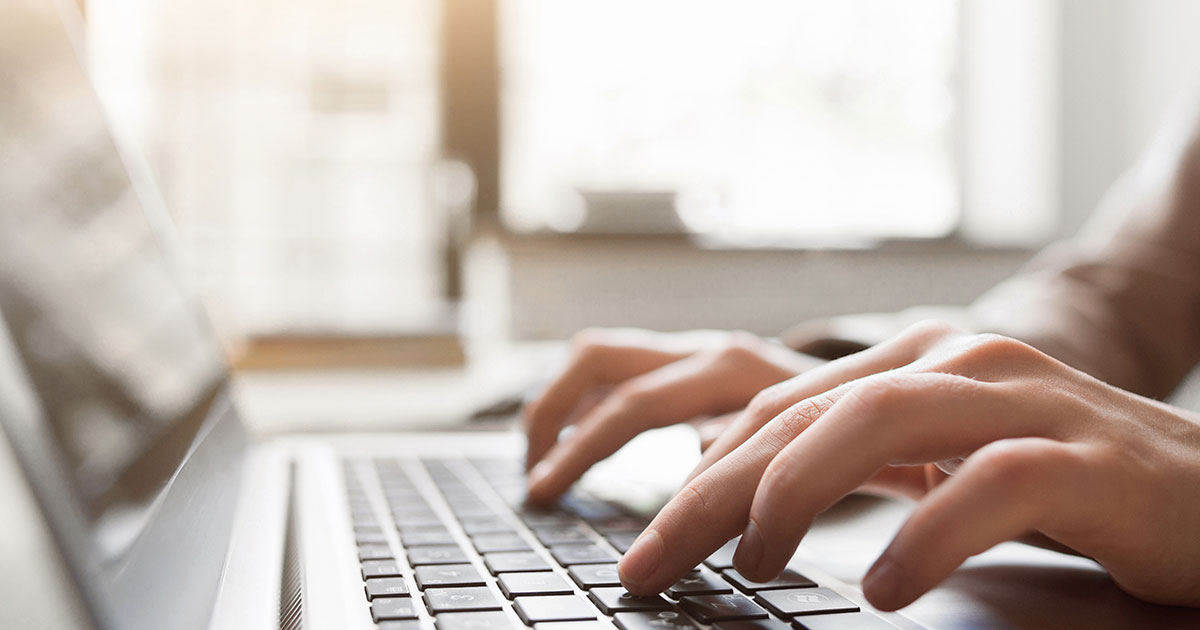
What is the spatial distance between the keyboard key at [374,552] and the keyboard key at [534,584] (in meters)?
0.06

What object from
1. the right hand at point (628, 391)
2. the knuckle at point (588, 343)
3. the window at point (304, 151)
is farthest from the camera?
the window at point (304, 151)

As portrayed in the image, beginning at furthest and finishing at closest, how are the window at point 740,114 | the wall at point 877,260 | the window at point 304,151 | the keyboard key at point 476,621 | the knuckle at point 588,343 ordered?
the window at point 740,114
the wall at point 877,260
the window at point 304,151
the knuckle at point 588,343
the keyboard key at point 476,621

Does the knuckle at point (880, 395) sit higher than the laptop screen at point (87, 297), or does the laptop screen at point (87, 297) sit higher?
the laptop screen at point (87, 297)

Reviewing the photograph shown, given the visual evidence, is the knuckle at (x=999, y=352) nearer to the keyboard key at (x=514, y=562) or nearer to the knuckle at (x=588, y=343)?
the keyboard key at (x=514, y=562)

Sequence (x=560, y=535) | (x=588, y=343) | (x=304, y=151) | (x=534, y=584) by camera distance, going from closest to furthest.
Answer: (x=534, y=584) < (x=560, y=535) < (x=588, y=343) < (x=304, y=151)

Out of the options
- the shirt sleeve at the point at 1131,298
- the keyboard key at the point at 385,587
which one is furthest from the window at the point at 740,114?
the keyboard key at the point at 385,587

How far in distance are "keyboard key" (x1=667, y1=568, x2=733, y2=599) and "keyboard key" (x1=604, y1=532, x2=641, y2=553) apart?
0.06 meters

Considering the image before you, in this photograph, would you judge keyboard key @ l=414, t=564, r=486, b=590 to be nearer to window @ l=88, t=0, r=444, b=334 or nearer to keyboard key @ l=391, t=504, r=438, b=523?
keyboard key @ l=391, t=504, r=438, b=523

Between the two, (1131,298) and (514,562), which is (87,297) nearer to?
(514,562)

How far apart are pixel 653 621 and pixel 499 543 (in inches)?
5.2

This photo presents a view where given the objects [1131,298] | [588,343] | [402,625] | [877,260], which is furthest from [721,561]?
[877,260]

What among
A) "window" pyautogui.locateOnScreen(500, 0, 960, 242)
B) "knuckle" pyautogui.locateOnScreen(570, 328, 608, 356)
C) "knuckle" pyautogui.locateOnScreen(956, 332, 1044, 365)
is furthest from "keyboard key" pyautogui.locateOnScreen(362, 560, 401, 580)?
"window" pyautogui.locateOnScreen(500, 0, 960, 242)

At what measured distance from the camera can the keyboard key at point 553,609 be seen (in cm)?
29

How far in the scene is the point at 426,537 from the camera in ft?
1.37
